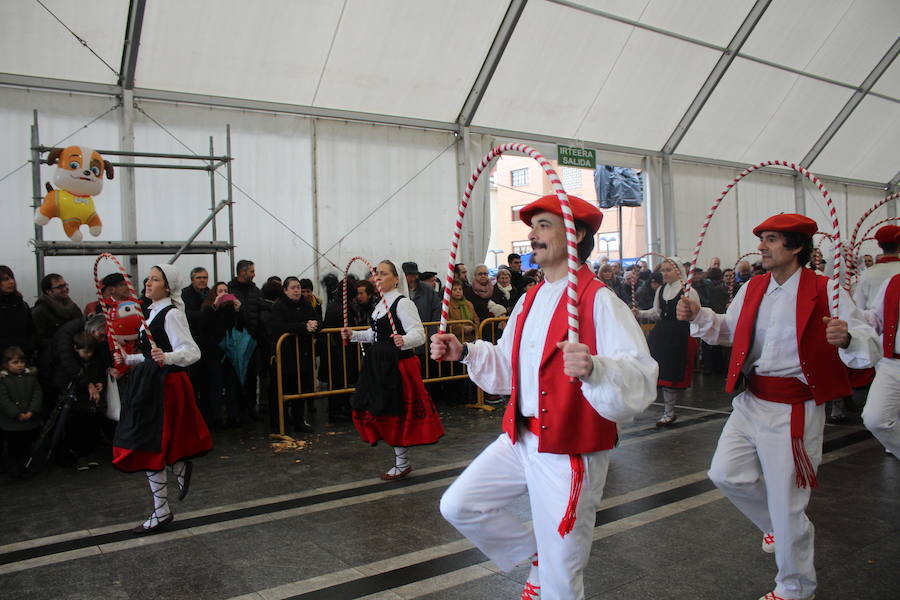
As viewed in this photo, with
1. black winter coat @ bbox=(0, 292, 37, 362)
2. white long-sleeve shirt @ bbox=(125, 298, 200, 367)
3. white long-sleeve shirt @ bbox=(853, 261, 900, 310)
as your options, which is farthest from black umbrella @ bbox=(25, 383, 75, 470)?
white long-sleeve shirt @ bbox=(853, 261, 900, 310)

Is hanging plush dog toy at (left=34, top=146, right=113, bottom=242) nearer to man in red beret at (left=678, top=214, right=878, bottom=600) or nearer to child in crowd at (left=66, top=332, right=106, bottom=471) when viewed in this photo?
child in crowd at (left=66, top=332, right=106, bottom=471)

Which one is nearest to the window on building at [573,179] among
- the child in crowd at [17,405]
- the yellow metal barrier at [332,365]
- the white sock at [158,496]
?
the yellow metal barrier at [332,365]

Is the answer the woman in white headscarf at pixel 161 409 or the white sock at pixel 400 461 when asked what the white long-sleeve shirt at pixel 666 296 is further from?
the woman in white headscarf at pixel 161 409

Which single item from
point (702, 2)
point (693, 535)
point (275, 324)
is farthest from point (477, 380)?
point (702, 2)

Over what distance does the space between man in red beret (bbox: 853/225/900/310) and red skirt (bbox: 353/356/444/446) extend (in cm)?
385

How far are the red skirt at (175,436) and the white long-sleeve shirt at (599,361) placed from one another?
2.70 meters

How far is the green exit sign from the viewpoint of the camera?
12.7 m

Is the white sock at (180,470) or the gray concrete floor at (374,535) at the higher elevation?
the white sock at (180,470)

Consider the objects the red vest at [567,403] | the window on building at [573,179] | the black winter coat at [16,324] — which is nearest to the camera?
the red vest at [567,403]

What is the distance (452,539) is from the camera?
4535 mm

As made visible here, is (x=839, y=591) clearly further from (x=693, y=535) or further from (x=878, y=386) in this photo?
(x=878, y=386)

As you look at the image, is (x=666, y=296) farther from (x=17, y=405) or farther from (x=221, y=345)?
(x=17, y=405)

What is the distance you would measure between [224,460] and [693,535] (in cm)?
445

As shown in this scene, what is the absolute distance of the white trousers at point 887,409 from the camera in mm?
4953
